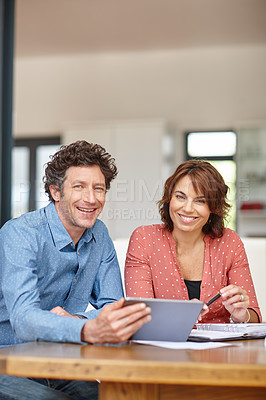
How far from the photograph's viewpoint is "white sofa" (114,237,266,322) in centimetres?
231

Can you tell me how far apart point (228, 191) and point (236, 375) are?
1.19 m

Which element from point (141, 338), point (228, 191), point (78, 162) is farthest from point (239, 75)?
point (141, 338)

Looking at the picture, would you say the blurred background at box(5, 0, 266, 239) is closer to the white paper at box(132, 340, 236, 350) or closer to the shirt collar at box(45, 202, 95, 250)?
the shirt collar at box(45, 202, 95, 250)

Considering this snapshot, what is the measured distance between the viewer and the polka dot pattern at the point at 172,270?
1843 millimetres

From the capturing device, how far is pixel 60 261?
1544 mm

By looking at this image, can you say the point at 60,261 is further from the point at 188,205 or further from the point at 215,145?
the point at 215,145

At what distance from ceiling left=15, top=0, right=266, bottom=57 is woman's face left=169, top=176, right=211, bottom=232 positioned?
377 cm

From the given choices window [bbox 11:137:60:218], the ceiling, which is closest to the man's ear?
the ceiling

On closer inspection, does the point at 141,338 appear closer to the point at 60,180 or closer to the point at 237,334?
the point at 237,334

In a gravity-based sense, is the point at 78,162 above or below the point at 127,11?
below

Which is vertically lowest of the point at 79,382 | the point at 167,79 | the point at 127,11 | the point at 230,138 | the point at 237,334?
the point at 79,382

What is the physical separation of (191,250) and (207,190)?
0.23 meters

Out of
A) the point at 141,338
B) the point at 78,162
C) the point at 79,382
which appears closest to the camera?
the point at 141,338

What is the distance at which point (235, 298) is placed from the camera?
157 centimetres
